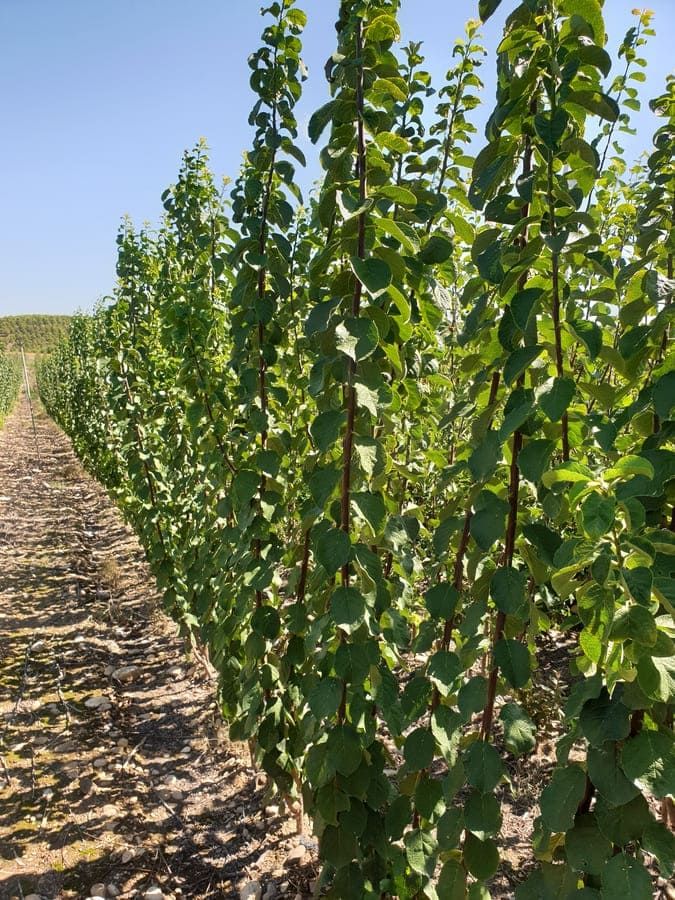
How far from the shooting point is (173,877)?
8.60 ft

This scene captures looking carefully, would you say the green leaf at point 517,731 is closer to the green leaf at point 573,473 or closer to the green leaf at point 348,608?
the green leaf at point 348,608

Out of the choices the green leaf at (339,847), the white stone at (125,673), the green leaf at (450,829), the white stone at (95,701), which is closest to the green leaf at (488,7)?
the green leaf at (450,829)

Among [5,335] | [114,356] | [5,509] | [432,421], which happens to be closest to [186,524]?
[114,356]

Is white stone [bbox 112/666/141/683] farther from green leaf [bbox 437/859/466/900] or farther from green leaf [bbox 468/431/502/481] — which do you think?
green leaf [bbox 468/431/502/481]

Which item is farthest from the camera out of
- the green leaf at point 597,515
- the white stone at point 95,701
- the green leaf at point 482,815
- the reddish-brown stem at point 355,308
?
the white stone at point 95,701

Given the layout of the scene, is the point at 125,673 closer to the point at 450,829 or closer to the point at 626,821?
the point at 450,829

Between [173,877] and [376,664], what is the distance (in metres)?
1.79

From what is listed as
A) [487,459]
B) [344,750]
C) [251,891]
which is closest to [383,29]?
[487,459]

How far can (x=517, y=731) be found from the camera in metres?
1.36

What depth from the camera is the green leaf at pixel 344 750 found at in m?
1.69

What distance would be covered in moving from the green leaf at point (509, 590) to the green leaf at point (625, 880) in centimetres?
46

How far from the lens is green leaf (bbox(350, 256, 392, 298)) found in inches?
54.1

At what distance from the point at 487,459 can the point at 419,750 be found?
812 mm

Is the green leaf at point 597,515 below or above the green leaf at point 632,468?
below
